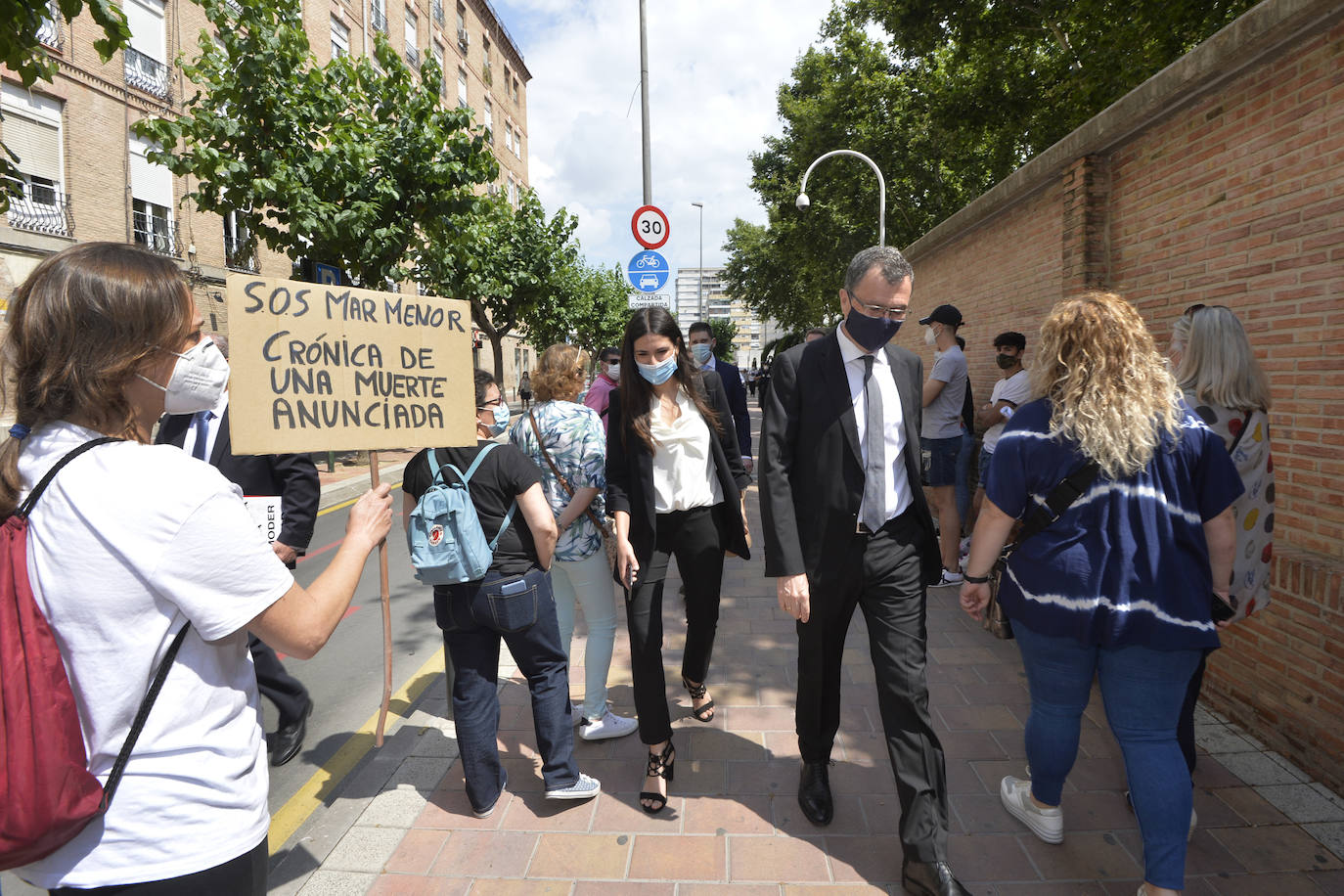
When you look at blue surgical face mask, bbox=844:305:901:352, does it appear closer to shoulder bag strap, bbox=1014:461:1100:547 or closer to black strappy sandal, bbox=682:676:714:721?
shoulder bag strap, bbox=1014:461:1100:547

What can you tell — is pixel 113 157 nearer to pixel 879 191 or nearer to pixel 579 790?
pixel 879 191

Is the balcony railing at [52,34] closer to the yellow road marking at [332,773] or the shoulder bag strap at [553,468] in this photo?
the yellow road marking at [332,773]

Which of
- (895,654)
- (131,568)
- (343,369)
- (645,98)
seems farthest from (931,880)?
(645,98)

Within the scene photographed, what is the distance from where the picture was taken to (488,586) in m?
2.87

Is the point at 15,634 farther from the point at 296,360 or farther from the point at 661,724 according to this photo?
the point at 661,724

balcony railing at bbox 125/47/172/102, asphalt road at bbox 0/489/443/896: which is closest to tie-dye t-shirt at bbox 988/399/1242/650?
asphalt road at bbox 0/489/443/896

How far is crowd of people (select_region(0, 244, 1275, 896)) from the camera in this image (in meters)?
1.29

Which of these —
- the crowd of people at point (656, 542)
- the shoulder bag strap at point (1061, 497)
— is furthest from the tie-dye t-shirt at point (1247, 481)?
→ the shoulder bag strap at point (1061, 497)

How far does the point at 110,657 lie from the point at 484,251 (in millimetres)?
20850

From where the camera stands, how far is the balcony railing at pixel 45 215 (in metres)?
14.8

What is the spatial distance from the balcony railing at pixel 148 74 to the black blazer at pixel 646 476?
67.5ft

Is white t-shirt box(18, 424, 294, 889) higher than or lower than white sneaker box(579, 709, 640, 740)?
higher

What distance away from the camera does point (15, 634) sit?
1162mm

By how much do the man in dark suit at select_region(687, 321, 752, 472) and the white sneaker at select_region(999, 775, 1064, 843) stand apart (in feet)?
10.3
